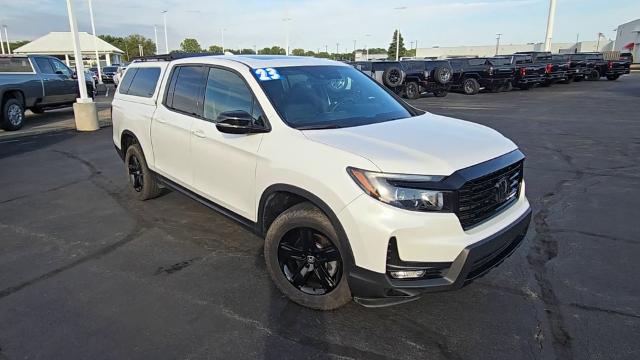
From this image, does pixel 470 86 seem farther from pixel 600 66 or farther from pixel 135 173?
pixel 135 173

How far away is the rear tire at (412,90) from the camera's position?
21647 millimetres

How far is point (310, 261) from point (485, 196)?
130cm

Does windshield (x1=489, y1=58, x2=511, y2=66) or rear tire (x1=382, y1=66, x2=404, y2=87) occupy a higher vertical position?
windshield (x1=489, y1=58, x2=511, y2=66)

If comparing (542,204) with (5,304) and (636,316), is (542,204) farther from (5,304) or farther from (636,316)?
(5,304)

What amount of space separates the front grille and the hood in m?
0.13

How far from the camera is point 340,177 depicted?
285cm

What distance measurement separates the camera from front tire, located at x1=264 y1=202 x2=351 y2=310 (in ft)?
10.2

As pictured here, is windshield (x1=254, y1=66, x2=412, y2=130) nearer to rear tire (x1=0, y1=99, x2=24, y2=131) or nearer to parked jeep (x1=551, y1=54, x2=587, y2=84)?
rear tire (x1=0, y1=99, x2=24, y2=131)

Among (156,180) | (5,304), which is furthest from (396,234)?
(156,180)

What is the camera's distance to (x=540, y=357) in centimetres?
277

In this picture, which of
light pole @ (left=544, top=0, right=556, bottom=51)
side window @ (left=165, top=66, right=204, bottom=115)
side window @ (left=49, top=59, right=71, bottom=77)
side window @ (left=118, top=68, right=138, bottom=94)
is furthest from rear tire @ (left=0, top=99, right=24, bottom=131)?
light pole @ (left=544, top=0, right=556, bottom=51)

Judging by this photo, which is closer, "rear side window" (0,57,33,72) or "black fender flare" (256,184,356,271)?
"black fender flare" (256,184,356,271)

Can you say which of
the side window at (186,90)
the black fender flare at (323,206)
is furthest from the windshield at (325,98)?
the side window at (186,90)

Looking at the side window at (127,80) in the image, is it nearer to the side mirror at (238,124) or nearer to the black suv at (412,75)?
the side mirror at (238,124)
